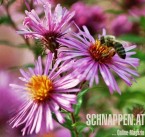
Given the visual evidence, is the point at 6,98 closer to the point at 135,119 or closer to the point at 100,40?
the point at 100,40

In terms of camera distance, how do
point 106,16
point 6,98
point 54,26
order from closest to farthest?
1. point 6,98
2. point 54,26
3. point 106,16

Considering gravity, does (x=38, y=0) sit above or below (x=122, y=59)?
above

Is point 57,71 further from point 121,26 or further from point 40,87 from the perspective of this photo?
point 121,26

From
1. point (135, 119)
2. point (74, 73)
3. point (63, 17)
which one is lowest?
point (135, 119)

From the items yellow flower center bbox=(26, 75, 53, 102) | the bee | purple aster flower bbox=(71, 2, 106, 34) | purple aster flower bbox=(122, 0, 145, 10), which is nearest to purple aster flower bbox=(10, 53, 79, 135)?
yellow flower center bbox=(26, 75, 53, 102)

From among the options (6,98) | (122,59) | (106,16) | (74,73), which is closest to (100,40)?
(122,59)

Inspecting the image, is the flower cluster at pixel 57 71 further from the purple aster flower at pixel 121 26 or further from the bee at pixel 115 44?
the purple aster flower at pixel 121 26
